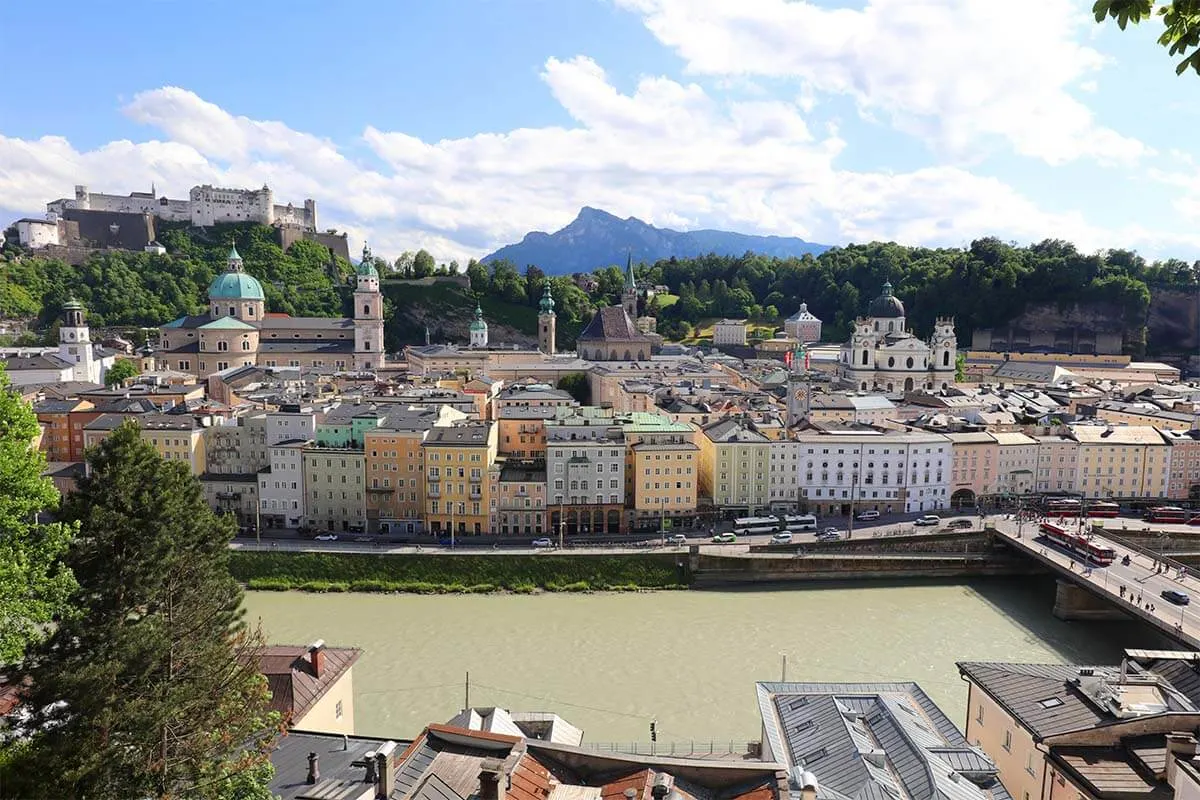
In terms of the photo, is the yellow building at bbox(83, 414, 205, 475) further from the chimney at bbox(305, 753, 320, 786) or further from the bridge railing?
the bridge railing

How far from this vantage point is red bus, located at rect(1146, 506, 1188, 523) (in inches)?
1190

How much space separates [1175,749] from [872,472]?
23206mm

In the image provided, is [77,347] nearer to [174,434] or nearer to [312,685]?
[174,434]

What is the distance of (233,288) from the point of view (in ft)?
195

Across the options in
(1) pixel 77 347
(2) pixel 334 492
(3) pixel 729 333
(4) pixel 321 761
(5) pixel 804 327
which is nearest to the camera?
(4) pixel 321 761

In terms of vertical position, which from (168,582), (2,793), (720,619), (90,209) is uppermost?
(90,209)

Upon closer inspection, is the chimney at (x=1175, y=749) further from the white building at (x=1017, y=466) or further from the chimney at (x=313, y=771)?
the white building at (x=1017, y=466)

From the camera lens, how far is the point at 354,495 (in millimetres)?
28406

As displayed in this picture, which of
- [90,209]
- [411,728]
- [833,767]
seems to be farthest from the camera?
[90,209]

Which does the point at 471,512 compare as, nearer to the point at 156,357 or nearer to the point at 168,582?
the point at 168,582

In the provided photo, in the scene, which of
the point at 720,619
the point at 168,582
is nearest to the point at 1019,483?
the point at 720,619

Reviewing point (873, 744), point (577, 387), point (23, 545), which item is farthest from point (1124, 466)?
point (23, 545)

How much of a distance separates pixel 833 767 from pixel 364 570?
722 inches

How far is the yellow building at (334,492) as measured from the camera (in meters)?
28.2
